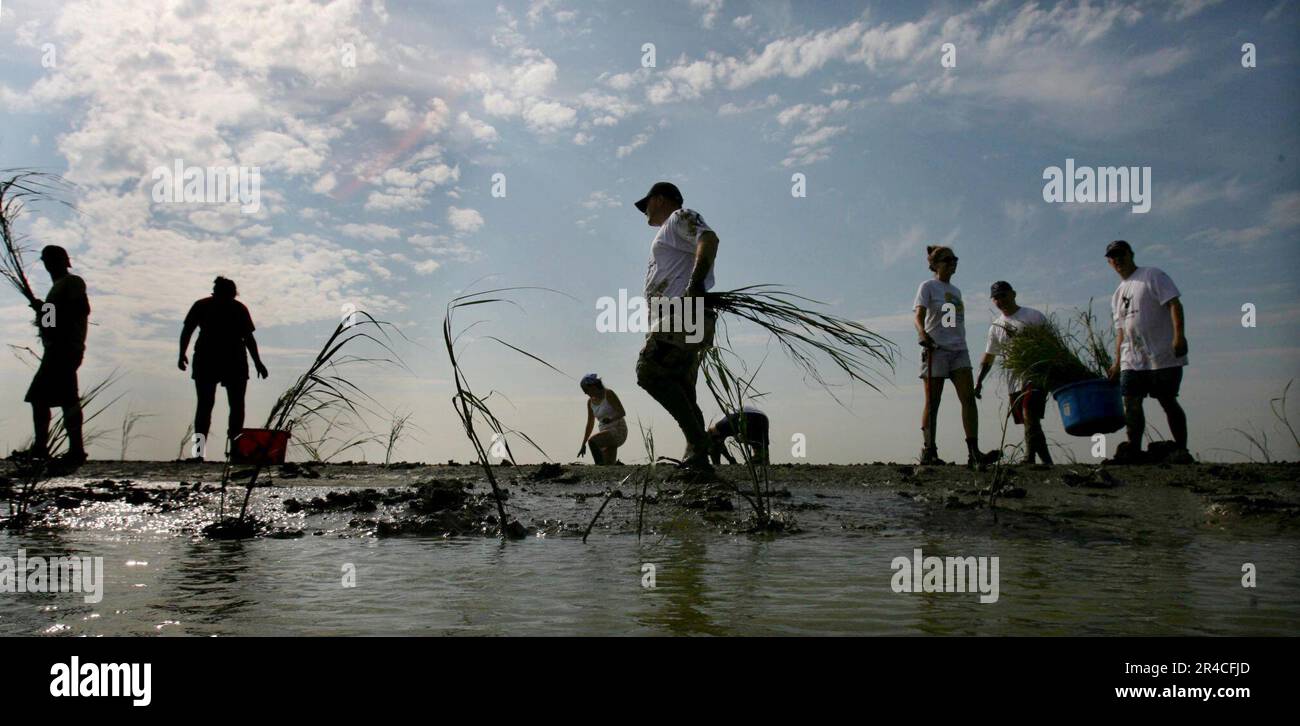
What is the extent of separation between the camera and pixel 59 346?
7422mm

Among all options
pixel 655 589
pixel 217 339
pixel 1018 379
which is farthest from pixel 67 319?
pixel 1018 379

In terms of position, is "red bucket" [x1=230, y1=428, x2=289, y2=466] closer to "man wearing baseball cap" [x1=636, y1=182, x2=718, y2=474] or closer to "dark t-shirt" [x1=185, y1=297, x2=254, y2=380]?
"man wearing baseball cap" [x1=636, y1=182, x2=718, y2=474]

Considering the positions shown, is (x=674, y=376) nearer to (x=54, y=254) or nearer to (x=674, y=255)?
(x=674, y=255)

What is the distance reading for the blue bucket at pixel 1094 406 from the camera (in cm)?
655

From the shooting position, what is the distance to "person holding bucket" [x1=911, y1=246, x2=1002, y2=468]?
6766 millimetres

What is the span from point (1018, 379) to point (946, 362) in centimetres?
73

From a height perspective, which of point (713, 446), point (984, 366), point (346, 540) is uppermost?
point (984, 366)

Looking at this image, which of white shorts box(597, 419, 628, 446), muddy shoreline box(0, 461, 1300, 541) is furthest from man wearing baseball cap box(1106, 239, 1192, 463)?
white shorts box(597, 419, 628, 446)

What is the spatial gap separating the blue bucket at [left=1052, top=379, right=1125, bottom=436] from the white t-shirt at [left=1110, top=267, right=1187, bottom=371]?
237mm

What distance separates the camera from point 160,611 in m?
2.04

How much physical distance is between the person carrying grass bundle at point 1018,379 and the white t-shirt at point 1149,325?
0.68 meters
